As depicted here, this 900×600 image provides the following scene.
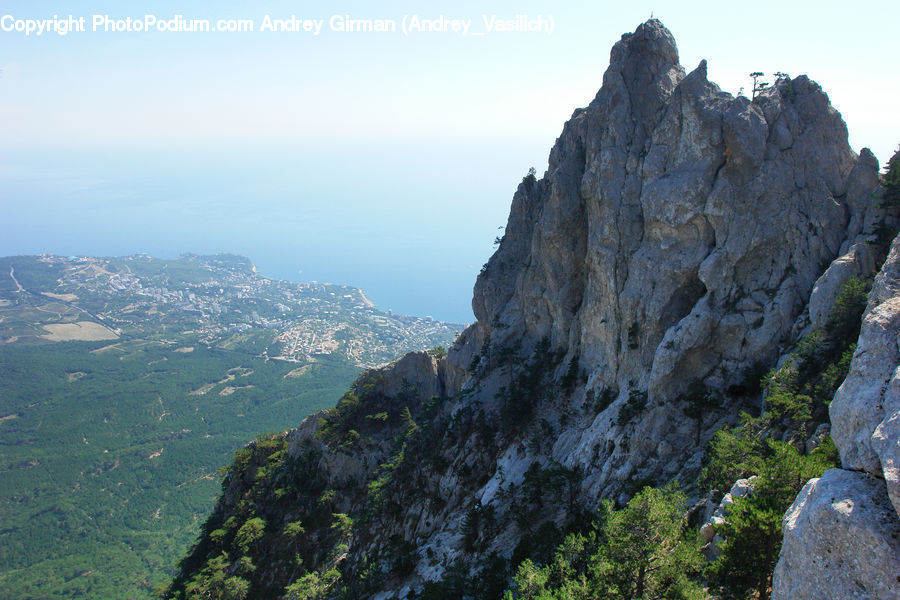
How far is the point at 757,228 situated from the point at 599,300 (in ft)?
39.4

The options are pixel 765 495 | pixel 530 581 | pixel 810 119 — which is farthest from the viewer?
pixel 810 119

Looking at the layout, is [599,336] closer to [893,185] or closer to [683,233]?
[683,233]

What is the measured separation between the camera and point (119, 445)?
127562 millimetres

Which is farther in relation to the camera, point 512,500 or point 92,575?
point 92,575

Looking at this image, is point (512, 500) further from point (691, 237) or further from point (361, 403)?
point (361, 403)

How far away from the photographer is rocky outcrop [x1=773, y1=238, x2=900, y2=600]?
994 centimetres

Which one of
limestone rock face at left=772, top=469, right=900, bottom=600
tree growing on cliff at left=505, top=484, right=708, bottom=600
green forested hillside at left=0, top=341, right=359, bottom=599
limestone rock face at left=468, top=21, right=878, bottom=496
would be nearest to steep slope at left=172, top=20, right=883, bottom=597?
limestone rock face at left=468, top=21, right=878, bottom=496

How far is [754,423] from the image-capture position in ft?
76.6

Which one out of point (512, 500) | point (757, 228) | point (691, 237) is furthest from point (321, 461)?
point (757, 228)

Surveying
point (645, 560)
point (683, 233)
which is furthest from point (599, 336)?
point (645, 560)

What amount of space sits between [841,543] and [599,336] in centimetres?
2820

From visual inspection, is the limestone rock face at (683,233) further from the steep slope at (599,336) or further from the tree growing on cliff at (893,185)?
the tree growing on cliff at (893,185)

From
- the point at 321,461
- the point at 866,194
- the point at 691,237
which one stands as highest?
the point at 866,194

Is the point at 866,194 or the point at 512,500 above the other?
the point at 866,194
